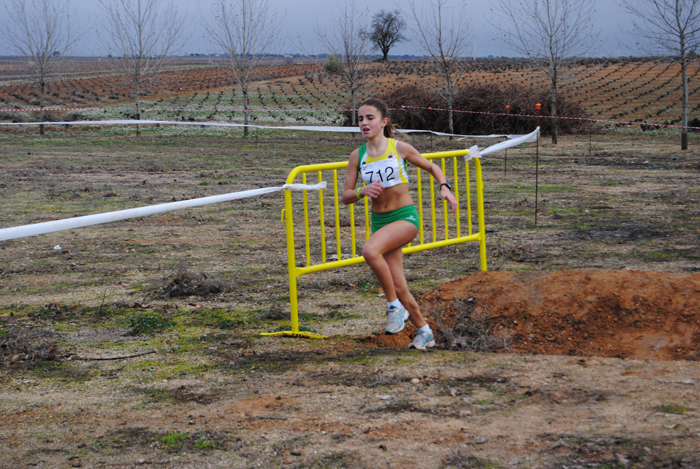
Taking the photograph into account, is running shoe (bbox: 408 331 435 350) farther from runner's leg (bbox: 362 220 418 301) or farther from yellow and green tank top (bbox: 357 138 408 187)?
yellow and green tank top (bbox: 357 138 408 187)

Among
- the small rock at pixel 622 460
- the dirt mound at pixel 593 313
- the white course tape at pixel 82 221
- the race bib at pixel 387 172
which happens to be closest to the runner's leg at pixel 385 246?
the race bib at pixel 387 172

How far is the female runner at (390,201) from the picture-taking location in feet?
15.0

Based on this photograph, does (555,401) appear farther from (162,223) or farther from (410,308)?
(162,223)

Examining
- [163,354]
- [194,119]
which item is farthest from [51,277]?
[194,119]

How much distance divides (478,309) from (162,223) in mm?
7304

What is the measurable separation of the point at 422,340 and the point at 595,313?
153 centimetres

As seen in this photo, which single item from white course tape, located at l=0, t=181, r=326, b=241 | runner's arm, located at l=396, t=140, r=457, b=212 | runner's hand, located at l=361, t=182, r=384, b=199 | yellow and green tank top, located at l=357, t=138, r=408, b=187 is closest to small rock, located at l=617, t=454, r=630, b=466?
runner's arm, located at l=396, t=140, r=457, b=212

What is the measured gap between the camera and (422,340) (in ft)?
15.7

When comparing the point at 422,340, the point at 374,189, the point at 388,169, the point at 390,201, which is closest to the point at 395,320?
the point at 422,340

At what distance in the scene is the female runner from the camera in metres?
4.58

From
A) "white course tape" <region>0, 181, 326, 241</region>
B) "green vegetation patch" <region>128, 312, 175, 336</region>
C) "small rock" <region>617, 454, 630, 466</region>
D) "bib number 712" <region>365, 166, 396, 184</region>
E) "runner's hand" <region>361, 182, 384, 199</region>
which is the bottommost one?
"green vegetation patch" <region>128, 312, 175, 336</region>

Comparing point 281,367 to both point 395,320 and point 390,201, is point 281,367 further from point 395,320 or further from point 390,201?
point 390,201

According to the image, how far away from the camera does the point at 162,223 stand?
1116 cm

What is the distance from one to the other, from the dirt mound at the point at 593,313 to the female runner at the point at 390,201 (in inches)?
19.4
